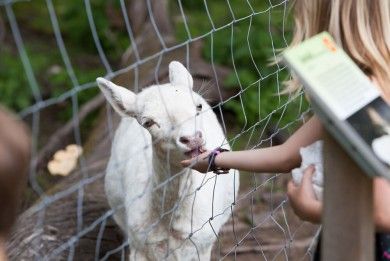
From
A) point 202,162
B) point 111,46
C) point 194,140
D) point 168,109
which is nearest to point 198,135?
point 194,140

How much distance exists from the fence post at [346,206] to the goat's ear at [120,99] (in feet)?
5.30

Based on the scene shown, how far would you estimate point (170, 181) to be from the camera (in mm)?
3615

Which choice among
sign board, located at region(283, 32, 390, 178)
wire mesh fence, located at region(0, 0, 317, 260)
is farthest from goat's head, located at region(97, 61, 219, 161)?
sign board, located at region(283, 32, 390, 178)

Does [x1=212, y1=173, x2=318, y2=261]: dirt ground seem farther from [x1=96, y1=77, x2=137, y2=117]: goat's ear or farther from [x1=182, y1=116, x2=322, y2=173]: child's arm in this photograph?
[x1=182, y1=116, x2=322, y2=173]: child's arm

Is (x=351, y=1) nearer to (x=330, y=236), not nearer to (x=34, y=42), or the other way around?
(x=330, y=236)

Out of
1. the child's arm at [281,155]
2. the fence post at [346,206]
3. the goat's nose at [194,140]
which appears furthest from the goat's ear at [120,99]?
the fence post at [346,206]

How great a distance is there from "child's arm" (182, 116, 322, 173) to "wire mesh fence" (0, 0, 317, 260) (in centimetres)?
43

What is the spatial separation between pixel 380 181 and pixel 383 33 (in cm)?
36

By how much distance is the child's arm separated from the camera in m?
2.33

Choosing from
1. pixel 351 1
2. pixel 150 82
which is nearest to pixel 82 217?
pixel 150 82

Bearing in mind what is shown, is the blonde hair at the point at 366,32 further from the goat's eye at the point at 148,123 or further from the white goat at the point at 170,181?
the goat's eye at the point at 148,123

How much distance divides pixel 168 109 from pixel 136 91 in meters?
0.41

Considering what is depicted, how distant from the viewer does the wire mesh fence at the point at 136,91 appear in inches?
144

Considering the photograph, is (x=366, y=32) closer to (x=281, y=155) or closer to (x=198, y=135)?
(x=281, y=155)
